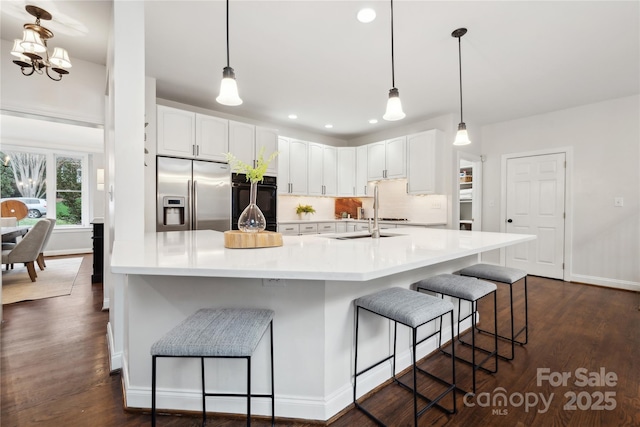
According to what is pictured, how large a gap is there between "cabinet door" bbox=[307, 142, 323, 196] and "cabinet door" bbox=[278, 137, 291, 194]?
1.53 feet

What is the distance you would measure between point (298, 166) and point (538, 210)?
4.01 metres

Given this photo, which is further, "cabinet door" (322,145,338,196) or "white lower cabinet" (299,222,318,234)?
"cabinet door" (322,145,338,196)

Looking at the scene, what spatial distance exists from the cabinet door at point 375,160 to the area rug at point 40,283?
4.82 m

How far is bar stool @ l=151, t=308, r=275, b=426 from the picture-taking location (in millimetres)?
1079

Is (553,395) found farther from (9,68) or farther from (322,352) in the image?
(9,68)

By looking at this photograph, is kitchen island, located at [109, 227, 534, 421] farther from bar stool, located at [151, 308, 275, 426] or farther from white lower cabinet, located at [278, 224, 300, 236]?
white lower cabinet, located at [278, 224, 300, 236]

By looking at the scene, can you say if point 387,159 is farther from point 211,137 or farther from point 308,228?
point 211,137

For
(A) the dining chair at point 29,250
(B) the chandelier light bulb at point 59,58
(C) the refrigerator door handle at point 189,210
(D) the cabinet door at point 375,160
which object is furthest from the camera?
(D) the cabinet door at point 375,160

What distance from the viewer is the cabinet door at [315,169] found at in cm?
532

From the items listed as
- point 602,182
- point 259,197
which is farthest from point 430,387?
point 602,182

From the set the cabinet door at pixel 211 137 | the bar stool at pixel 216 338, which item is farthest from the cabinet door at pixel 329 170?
the bar stool at pixel 216 338

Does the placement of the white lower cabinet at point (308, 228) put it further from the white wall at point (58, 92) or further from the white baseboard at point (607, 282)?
the white baseboard at point (607, 282)

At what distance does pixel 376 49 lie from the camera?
2730 mm

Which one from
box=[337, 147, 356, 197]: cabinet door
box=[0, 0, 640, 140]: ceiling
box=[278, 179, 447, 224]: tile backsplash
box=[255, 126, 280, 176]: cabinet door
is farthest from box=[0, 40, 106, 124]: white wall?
box=[337, 147, 356, 197]: cabinet door
